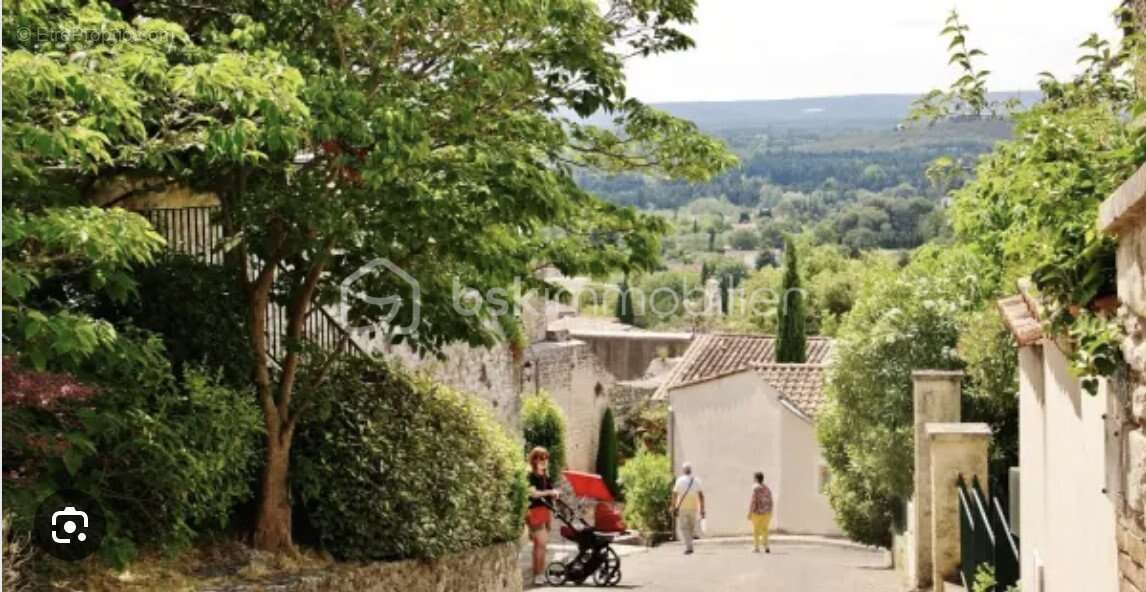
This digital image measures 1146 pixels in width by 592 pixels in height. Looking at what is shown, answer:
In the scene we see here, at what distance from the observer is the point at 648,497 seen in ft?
148

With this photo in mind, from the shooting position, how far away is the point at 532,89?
16.2 meters

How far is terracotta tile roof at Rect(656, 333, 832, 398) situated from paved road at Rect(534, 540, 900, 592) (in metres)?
21.4

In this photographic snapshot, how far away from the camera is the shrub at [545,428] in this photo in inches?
1933

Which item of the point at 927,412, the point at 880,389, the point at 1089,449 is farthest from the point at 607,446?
Answer: the point at 1089,449

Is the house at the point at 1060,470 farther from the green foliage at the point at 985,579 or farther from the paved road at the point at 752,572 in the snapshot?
the paved road at the point at 752,572

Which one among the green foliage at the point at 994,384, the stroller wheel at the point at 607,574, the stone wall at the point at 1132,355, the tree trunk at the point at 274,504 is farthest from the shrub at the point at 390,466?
the stone wall at the point at 1132,355

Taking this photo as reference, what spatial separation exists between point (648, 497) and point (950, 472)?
1028 inches

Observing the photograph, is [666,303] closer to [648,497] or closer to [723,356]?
[723,356]

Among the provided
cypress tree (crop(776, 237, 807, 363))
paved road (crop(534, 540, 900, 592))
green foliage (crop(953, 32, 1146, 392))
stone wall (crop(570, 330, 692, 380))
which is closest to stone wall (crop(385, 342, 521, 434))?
paved road (crop(534, 540, 900, 592))

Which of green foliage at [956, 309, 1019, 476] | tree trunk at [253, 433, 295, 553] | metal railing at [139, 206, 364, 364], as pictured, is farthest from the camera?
green foliage at [956, 309, 1019, 476]

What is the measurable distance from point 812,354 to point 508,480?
40.5 meters

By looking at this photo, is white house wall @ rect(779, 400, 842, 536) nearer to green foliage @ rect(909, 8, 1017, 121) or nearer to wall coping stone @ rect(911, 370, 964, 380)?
wall coping stone @ rect(911, 370, 964, 380)

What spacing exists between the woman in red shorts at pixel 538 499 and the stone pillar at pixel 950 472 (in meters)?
4.90

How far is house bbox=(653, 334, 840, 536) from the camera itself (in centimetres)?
4825
